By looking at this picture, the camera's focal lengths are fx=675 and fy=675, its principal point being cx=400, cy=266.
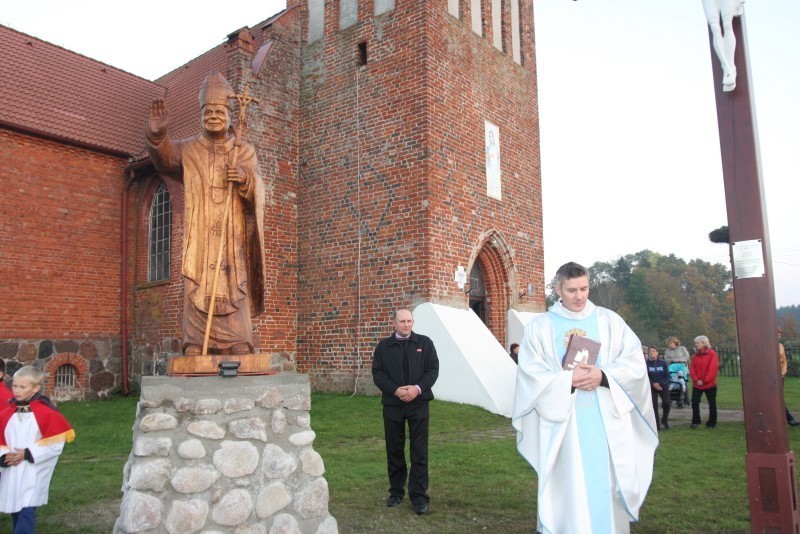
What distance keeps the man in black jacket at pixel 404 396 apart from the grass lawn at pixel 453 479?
0.31m

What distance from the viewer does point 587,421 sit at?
178 inches

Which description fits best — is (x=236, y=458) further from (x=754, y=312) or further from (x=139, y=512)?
(x=754, y=312)

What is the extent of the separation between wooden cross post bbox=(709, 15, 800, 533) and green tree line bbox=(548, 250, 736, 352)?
1704 inches

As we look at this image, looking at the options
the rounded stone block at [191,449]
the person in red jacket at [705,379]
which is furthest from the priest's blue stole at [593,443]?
the person in red jacket at [705,379]

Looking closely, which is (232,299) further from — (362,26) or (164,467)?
(362,26)

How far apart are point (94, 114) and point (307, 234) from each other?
6.02 meters

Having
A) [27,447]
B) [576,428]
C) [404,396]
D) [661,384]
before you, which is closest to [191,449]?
[27,447]

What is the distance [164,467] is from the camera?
424 cm

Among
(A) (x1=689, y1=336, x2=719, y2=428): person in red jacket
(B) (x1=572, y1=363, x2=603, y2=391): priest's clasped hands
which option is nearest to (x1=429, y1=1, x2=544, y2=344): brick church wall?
(A) (x1=689, y1=336, x2=719, y2=428): person in red jacket

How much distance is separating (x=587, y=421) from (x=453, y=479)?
2.89m

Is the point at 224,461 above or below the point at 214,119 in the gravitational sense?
below

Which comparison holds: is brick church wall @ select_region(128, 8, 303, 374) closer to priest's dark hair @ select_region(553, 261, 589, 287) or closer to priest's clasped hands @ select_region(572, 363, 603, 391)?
priest's dark hair @ select_region(553, 261, 589, 287)

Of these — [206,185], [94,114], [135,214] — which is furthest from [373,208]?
[206,185]

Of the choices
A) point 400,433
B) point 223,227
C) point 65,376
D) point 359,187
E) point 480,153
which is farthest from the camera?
point 480,153
